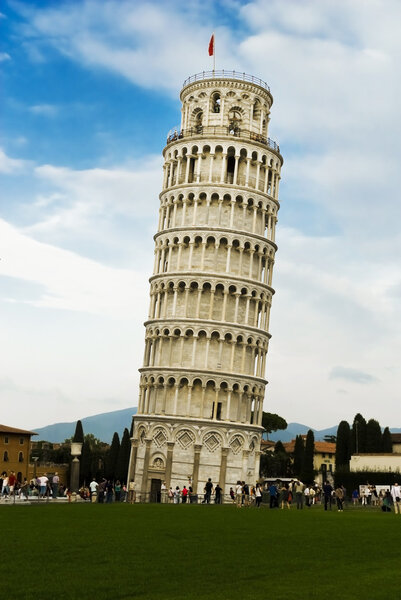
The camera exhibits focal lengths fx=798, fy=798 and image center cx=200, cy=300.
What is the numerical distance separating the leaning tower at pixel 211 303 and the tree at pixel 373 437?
1099 inches

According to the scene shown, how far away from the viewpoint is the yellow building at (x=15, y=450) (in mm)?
110562

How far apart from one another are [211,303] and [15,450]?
5395 centimetres

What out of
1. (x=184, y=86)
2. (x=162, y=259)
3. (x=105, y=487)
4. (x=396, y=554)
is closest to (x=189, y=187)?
(x=162, y=259)

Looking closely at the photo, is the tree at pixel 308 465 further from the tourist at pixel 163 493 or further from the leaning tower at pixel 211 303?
the tourist at pixel 163 493

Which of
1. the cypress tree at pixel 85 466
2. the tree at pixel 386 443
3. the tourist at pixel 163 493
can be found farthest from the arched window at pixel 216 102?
the cypress tree at pixel 85 466

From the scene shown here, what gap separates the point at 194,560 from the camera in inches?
699

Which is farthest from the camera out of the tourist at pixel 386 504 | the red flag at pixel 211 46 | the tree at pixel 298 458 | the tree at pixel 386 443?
the tree at pixel 298 458

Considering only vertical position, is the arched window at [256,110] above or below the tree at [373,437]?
above

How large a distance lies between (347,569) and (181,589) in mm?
4489

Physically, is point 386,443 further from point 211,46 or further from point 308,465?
point 211,46

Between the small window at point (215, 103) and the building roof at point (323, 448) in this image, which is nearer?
the small window at point (215, 103)

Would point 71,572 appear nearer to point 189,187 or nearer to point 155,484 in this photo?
point 155,484

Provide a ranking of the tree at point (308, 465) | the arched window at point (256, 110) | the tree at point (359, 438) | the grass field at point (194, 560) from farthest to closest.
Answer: the tree at point (308, 465)
the tree at point (359, 438)
the arched window at point (256, 110)
the grass field at point (194, 560)

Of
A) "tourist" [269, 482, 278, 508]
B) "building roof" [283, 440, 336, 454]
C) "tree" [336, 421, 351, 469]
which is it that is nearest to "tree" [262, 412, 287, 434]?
"building roof" [283, 440, 336, 454]
